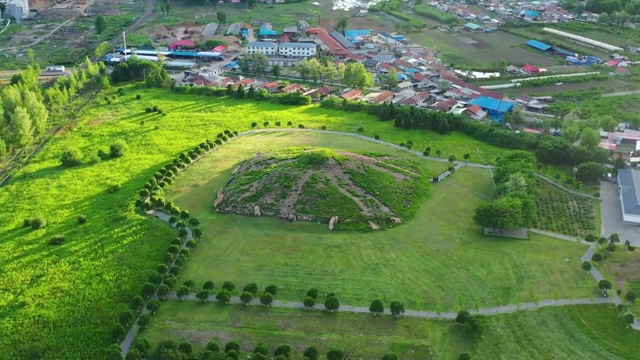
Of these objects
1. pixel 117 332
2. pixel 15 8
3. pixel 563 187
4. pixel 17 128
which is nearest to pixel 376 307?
pixel 117 332

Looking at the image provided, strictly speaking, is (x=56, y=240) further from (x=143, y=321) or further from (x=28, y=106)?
(x=28, y=106)

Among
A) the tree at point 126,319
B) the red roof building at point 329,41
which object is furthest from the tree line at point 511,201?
the red roof building at point 329,41

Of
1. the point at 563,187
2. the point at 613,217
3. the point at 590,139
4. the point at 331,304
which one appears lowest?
the point at 331,304

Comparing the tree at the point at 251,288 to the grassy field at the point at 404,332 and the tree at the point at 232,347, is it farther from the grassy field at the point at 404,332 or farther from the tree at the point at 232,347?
the tree at the point at 232,347

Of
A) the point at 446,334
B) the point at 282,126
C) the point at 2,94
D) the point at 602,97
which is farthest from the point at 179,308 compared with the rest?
the point at 602,97

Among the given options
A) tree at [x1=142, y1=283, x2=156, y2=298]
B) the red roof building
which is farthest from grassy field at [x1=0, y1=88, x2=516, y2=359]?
the red roof building

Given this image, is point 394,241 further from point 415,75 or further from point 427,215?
point 415,75
